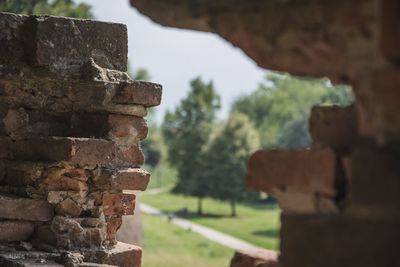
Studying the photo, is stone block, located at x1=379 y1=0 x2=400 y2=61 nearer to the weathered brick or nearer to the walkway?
the weathered brick

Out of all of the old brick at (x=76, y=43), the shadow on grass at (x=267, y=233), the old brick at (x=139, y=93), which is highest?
the old brick at (x=76, y=43)

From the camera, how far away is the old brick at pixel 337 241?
7.74 ft

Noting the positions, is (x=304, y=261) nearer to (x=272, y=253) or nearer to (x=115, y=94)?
(x=272, y=253)

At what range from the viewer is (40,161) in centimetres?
498

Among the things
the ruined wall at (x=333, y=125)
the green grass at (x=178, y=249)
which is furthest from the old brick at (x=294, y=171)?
the green grass at (x=178, y=249)

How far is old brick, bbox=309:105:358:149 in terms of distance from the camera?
2.68 metres

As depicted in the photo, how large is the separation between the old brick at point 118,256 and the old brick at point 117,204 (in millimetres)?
217

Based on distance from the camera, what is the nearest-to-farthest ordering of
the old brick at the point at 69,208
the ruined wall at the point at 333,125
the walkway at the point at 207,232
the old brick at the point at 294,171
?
the ruined wall at the point at 333,125 < the old brick at the point at 294,171 < the old brick at the point at 69,208 < the walkway at the point at 207,232

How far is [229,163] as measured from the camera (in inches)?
1287

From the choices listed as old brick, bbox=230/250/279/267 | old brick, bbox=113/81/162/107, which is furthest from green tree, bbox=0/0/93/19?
old brick, bbox=230/250/279/267

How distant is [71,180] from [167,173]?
45476 millimetres

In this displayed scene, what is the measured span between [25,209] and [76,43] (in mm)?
1052

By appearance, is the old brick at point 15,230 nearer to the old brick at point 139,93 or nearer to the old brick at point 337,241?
the old brick at point 139,93

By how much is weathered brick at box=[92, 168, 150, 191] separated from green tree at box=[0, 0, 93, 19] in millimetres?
9314
